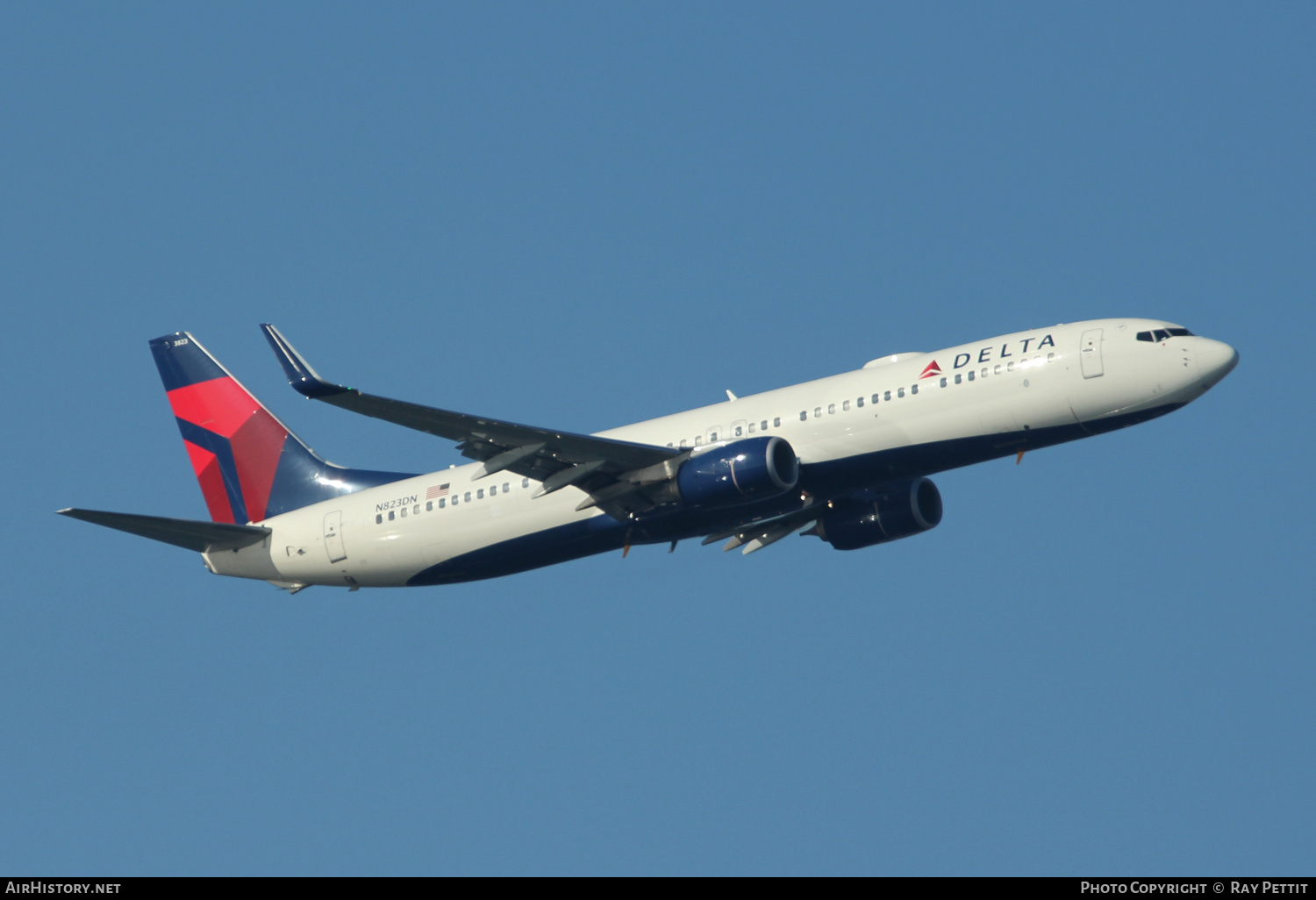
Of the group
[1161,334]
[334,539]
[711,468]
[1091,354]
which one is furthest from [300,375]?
[1161,334]

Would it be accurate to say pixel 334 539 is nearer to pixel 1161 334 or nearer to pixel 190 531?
pixel 190 531

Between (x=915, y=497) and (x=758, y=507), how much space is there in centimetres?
688

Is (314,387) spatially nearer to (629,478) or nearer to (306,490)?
(629,478)

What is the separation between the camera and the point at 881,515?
48250 millimetres

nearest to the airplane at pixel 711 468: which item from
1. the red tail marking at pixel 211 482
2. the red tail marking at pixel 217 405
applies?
the red tail marking at pixel 211 482

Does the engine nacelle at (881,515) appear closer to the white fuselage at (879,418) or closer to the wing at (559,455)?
the white fuselage at (879,418)

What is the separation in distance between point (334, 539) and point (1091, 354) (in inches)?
931

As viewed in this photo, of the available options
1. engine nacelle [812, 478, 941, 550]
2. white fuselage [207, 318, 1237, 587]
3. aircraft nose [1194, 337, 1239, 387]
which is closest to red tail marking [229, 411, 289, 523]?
white fuselage [207, 318, 1237, 587]

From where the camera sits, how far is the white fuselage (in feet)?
134

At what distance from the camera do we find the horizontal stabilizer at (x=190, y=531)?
148ft

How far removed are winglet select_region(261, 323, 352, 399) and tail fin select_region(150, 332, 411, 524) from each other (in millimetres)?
13635

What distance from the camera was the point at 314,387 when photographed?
37.0m

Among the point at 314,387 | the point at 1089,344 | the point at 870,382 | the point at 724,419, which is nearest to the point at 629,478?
the point at 724,419

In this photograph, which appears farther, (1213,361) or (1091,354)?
(1091,354)
